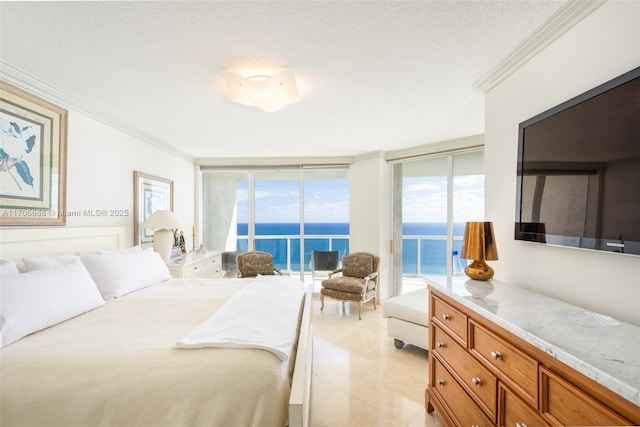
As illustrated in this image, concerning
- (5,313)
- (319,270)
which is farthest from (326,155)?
(5,313)

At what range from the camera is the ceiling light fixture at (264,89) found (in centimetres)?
202

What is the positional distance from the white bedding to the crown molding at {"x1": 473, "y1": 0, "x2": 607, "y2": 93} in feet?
7.36

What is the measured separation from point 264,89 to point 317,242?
3.67 metres

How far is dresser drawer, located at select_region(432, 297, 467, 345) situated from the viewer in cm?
156

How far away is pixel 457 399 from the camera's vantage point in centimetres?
162

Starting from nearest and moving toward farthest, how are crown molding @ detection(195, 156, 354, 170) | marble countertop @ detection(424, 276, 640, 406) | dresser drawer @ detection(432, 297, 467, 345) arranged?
marble countertop @ detection(424, 276, 640, 406), dresser drawer @ detection(432, 297, 467, 345), crown molding @ detection(195, 156, 354, 170)

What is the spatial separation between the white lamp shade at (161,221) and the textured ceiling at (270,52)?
1.08 m

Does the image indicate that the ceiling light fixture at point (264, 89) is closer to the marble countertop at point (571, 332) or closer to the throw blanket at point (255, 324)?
the throw blanket at point (255, 324)

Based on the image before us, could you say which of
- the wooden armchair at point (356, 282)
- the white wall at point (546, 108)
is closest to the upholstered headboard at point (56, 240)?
the wooden armchair at point (356, 282)

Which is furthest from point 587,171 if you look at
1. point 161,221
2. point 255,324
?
point 161,221

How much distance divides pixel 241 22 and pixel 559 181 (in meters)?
1.89

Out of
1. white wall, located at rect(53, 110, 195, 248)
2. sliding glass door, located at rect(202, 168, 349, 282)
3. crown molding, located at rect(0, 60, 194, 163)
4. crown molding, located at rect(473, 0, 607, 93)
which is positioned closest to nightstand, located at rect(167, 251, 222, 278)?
white wall, located at rect(53, 110, 195, 248)

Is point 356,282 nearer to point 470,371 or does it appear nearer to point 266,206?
point 266,206

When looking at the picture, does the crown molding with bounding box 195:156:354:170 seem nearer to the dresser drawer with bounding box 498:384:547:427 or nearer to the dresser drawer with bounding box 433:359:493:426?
the dresser drawer with bounding box 433:359:493:426
